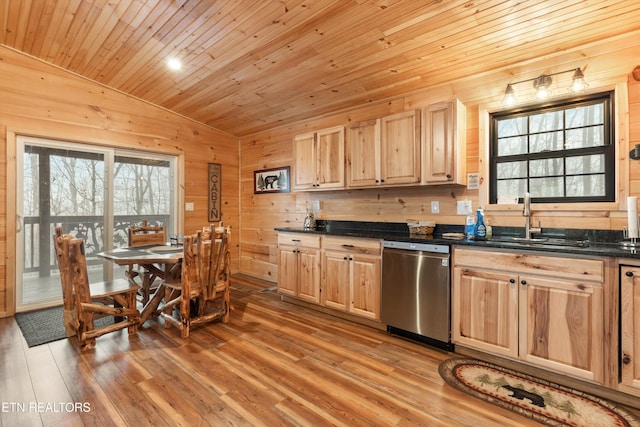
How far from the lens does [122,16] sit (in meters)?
2.80

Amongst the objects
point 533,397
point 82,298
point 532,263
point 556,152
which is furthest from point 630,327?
point 82,298

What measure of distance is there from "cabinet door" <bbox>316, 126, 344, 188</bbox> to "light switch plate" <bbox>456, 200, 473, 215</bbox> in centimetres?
130

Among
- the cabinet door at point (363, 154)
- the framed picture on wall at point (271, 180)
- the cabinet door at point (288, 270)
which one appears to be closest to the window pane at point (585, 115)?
the cabinet door at point (363, 154)

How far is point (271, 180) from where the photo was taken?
504cm

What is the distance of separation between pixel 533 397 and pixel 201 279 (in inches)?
109

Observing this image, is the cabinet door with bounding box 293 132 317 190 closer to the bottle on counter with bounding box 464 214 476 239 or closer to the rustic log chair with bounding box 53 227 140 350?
the bottle on counter with bounding box 464 214 476 239

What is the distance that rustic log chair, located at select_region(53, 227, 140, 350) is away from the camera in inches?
101

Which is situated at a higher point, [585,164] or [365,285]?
[585,164]

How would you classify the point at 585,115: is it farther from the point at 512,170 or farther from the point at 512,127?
the point at 512,170

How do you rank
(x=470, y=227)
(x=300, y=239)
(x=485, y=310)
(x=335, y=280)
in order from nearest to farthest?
(x=485, y=310), (x=470, y=227), (x=335, y=280), (x=300, y=239)

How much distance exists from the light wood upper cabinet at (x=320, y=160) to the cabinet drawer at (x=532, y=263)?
1664 millimetres

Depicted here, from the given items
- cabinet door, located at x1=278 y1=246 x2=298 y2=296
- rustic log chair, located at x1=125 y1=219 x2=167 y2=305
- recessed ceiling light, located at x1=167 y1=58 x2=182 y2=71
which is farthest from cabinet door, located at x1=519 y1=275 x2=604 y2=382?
recessed ceiling light, located at x1=167 y1=58 x2=182 y2=71

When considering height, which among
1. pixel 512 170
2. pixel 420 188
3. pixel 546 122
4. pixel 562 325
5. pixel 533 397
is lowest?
pixel 533 397

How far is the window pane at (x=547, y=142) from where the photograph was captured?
271 centimetres
